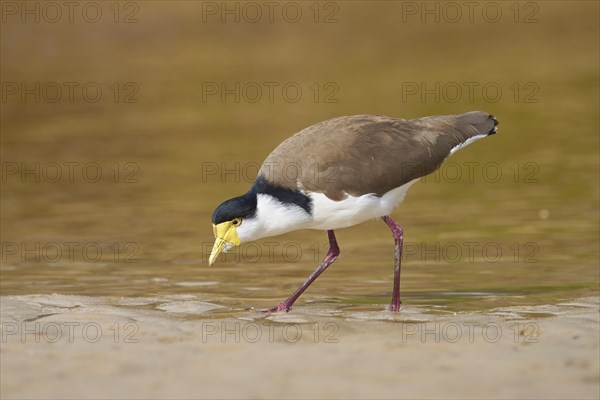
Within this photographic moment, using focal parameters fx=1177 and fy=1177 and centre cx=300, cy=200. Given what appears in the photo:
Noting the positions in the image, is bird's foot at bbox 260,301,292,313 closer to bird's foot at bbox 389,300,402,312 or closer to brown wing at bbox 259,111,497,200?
bird's foot at bbox 389,300,402,312

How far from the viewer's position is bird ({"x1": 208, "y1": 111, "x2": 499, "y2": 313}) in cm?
807

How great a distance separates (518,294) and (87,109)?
12719 millimetres

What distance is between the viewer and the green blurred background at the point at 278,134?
32.5 feet

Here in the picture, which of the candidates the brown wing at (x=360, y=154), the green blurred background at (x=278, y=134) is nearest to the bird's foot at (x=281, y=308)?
the green blurred background at (x=278, y=134)

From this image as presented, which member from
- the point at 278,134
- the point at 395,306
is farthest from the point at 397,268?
the point at 278,134

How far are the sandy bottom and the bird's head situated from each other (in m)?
0.55

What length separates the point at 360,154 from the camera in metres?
8.39

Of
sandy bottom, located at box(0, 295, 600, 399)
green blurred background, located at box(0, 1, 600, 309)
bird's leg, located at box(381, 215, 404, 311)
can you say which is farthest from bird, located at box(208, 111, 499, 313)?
green blurred background, located at box(0, 1, 600, 309)

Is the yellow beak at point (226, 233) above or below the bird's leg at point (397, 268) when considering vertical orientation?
above

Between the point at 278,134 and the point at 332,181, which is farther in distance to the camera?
the point at 278,134

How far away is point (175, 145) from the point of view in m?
16.7

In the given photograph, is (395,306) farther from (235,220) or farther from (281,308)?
(235,220)

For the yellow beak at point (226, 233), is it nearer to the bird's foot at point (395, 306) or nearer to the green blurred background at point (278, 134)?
the green blurred background at point (278, 134)

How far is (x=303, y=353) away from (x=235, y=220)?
1.51 meters
